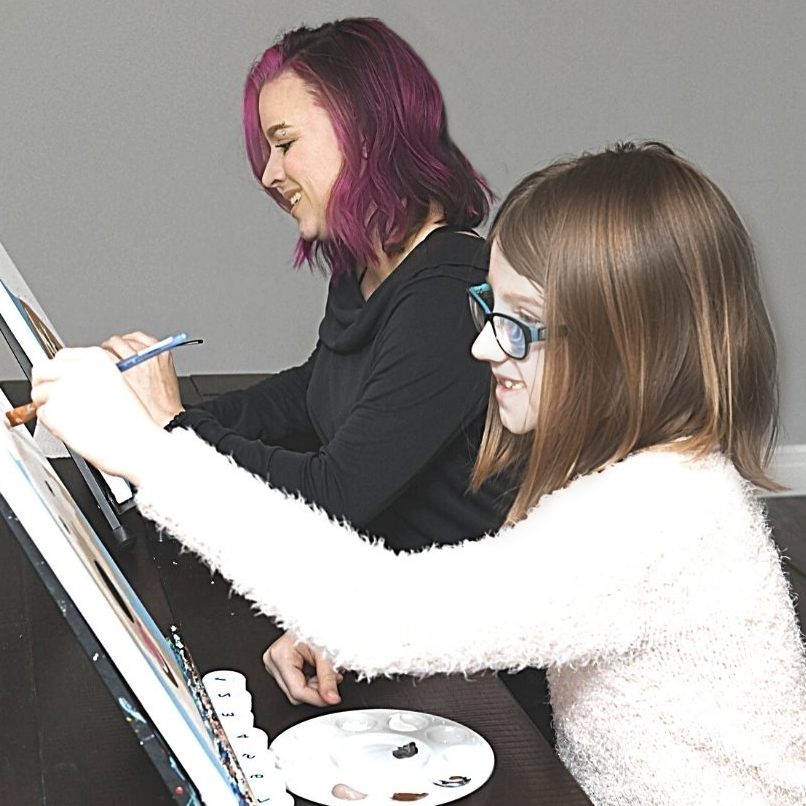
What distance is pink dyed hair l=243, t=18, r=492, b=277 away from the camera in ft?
5.16

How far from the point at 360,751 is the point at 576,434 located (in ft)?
1.04

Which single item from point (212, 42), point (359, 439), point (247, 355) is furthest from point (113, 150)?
point (359, 439)

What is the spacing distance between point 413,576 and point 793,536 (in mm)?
2709

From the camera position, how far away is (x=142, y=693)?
2.46 ft

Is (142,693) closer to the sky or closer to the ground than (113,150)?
closer to the ground

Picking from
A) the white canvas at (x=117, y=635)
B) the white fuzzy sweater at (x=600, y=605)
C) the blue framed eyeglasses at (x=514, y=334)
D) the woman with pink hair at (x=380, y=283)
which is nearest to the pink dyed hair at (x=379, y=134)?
the woman with pink hair at (x=380, y=283)

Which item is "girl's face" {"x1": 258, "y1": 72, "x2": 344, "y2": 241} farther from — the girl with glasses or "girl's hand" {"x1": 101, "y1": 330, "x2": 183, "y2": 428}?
the girl with glasses

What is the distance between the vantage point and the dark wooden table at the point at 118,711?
0.98 m

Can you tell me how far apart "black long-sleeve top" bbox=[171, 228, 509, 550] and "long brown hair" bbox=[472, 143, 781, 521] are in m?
0.29

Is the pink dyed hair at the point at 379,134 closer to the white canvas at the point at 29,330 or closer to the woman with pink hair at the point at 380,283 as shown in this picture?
the woman with pink hair at the point at 380,283

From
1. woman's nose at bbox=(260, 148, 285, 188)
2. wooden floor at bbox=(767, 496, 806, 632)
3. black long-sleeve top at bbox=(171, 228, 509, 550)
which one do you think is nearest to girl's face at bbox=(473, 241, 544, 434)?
black long-sleeve top at bbox=(171, 228, 509, 550)

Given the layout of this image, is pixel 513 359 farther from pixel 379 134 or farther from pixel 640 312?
pixel 379 134

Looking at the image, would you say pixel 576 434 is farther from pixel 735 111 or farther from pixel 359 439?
pixel 735 111

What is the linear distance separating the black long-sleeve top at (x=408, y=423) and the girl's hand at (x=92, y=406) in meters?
0.48
